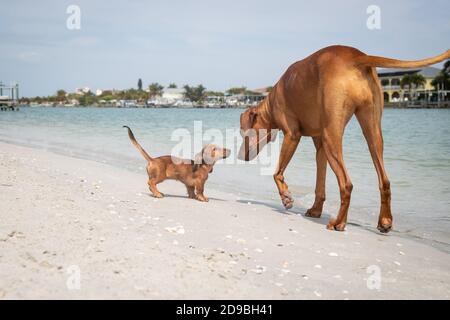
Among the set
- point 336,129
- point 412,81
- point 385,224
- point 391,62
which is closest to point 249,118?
point 336,129

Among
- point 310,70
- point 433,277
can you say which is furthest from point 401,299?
point 310,70

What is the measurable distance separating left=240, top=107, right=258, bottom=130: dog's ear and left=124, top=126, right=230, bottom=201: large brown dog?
1.66 feet

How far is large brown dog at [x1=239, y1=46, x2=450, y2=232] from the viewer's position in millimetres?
5695

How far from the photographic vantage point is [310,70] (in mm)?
6246

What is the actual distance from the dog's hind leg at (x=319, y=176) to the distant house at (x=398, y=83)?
11690 centimetres

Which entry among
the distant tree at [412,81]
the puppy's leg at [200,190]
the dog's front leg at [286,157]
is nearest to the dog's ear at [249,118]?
the dog's front leg at [286,157]

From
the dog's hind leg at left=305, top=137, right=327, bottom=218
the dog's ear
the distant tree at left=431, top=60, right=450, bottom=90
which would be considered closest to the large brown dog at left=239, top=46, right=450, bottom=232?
the dog's hind leg at left=305, top=137, right=327, bottom=218

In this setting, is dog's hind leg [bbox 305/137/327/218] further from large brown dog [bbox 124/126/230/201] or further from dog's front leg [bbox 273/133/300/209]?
large brown dog [bbox 124/126/230/201]

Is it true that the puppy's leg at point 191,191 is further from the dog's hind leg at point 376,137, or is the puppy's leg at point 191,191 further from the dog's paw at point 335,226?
the dog's hind leg at point 376,137

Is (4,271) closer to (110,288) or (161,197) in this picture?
(110,288)

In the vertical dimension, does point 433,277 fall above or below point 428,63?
below

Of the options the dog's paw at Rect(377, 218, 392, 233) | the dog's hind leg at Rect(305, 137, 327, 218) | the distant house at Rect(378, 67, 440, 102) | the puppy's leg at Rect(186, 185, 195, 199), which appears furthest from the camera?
the distant house at Rect(378, 67, 440, 102)

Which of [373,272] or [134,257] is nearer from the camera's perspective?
[134,257]

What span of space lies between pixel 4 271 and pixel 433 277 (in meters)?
3.77
